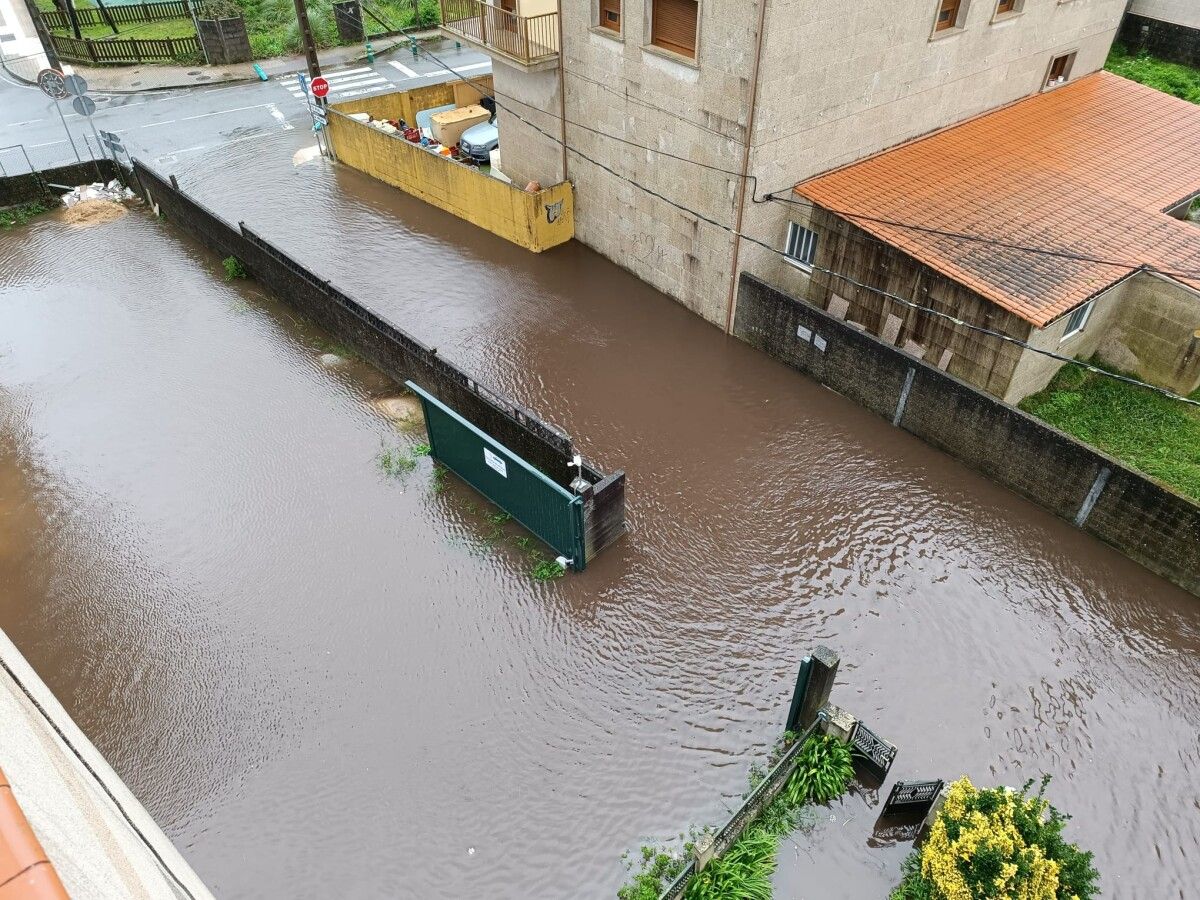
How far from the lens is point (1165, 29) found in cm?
2330

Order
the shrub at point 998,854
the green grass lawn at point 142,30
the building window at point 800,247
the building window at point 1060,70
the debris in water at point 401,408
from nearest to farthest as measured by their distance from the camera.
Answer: the shrub at point 998,854, the debris in water at point 401,408, the building window at point 800,247, the building window at point 1060,70, the green grass lawn at point 142,30

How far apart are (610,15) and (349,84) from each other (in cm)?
1621

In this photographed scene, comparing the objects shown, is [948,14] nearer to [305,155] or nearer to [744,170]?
[744,170]

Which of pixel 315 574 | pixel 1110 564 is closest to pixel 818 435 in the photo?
pixel 1110 564

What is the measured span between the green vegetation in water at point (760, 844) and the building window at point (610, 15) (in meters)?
13.7

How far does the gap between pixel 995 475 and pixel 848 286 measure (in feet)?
14.4

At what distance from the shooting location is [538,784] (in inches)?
365

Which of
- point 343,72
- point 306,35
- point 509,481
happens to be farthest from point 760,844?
point 343,72

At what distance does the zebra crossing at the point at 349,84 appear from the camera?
1089 inches

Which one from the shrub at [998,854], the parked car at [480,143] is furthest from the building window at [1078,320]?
the parked car at [480,143]

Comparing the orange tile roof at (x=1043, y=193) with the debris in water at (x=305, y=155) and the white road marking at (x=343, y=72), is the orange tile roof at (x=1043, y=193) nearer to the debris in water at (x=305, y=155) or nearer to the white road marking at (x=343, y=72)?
the debris in water at (x=305, y=155)

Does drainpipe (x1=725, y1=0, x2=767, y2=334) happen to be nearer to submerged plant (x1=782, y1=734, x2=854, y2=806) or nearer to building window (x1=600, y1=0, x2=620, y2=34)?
building window (x1=600, y1=0, x2=620, y2=34)

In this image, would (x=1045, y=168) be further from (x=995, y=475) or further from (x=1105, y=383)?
(x=995, y=475)

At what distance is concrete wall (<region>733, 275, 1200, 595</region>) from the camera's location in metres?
11.0
